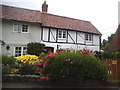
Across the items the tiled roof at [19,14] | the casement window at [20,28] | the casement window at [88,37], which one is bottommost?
the casement window at [88,37]

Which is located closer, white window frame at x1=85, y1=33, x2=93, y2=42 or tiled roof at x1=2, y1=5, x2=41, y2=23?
tiled roof at x1=2, y1=5, x2=41, y2=23

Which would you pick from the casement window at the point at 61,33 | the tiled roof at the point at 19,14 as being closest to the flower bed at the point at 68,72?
the tiled roof at the point at 19,14

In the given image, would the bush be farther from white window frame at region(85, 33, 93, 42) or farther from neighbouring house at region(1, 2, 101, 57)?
white window frame at region(85, 33, 93, 42)

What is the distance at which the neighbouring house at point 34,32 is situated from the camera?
11922 mm

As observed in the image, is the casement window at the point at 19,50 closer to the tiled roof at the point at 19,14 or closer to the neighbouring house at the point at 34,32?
the neighbouring house at the point at 34,32

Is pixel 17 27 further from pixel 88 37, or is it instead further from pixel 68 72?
pixel 68 72

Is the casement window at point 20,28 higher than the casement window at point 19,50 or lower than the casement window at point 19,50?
higher

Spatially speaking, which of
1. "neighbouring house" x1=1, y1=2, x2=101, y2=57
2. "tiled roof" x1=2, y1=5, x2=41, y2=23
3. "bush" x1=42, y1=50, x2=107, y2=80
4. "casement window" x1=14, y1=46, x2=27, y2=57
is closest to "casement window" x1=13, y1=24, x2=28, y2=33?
"neighbouring house" x1=1, y1=2, x2=101, y2=57

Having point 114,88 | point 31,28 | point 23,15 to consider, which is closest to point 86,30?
point 31,28

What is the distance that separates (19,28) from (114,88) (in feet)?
39.2

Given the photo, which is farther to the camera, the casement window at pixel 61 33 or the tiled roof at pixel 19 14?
the casement window at pixel 61 33

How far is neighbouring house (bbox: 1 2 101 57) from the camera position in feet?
39.1

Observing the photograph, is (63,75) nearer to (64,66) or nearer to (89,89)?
(64,66)

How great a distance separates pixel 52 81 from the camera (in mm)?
3445
